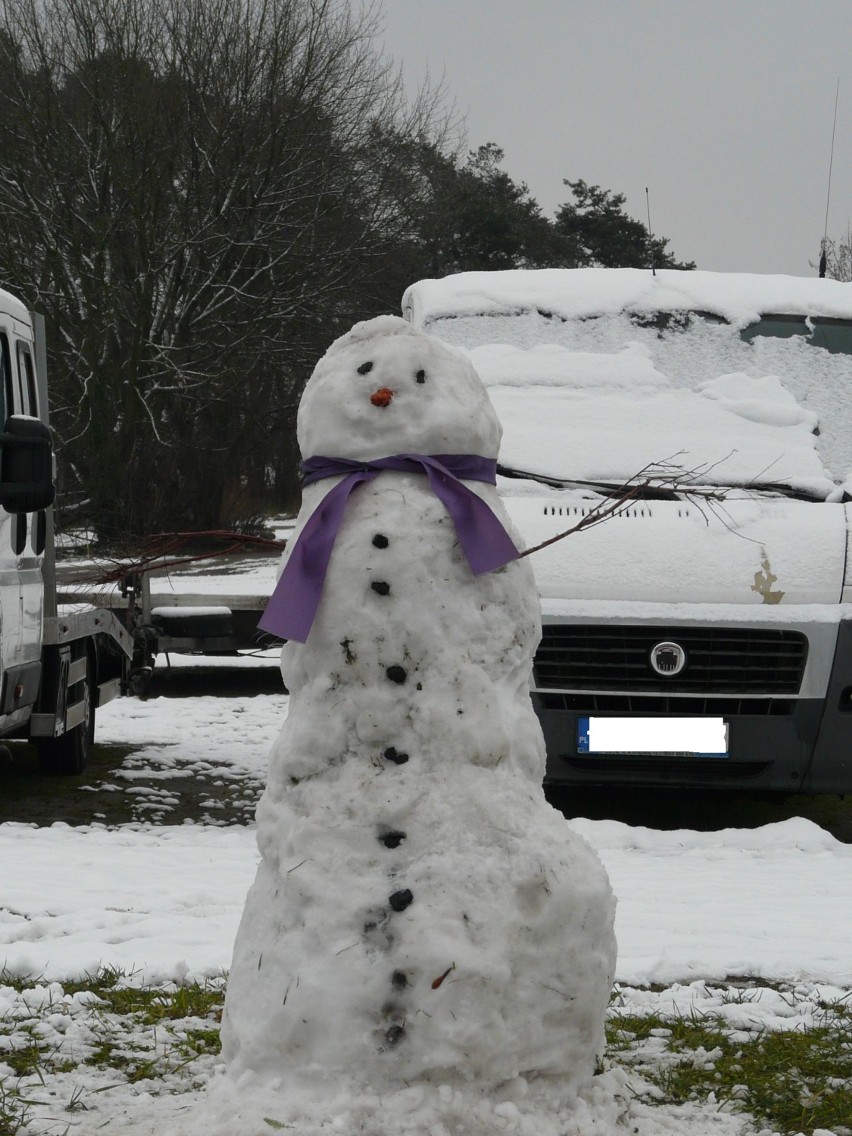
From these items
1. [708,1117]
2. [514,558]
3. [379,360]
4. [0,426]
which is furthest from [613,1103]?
[0,426]

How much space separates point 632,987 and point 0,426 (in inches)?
163

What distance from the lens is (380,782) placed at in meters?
2.93

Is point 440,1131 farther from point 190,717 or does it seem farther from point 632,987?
point 190,717

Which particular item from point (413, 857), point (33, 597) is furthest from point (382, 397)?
point (33, 597)

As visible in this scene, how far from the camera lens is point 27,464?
6156 mm

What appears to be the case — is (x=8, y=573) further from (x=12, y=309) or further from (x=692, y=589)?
(x=692, y=589)

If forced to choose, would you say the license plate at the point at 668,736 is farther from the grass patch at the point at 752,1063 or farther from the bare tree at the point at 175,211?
the bare tree at the point at 175,211

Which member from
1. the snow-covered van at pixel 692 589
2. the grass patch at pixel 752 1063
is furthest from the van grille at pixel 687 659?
the grass patch at pixel 752 1063

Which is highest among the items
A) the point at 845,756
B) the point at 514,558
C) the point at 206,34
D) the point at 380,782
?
the point at 206,34

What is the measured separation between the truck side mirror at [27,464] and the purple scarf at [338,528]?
126 inches

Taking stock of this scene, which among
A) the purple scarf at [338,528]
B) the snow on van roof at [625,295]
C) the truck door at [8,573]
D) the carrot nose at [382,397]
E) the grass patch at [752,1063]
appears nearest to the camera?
the purple scarf at [338,528]

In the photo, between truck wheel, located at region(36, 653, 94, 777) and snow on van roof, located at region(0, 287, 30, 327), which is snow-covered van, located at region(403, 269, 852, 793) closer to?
snow on van roof, located at region(0, 287, 30, 327)

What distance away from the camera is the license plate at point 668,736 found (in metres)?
6.03

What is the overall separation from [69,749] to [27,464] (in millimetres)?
2656
